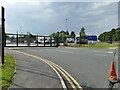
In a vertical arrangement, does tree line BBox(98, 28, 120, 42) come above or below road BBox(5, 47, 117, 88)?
above

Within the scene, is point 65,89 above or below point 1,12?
below

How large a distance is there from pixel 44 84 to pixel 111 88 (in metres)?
2.81

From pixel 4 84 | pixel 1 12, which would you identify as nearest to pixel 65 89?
pixel 4 84

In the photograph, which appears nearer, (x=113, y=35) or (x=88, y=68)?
(x=88, y=68)

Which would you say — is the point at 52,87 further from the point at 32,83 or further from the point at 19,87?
the point at 19,87

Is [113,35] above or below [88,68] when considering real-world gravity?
above

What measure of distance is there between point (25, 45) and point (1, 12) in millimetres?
23642

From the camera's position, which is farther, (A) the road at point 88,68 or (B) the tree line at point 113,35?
(B) the tree line at point 113,35

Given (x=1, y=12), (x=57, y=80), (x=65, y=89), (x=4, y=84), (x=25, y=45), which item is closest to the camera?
(x=65, y=89)

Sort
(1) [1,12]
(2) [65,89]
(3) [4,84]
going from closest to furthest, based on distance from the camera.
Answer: (2) [65,89], (3) [4,84], (1) [1,12]

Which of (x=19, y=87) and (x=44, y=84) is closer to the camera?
(x=19, y=87)

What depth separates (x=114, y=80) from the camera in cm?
506

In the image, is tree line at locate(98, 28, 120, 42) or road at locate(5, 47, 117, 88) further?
tree line at locate(98, 28, 120, 42)

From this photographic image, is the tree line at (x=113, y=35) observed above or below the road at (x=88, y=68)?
above
